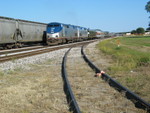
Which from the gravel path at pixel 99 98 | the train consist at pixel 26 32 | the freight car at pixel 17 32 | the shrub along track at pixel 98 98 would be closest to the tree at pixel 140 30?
the train consist at pixel 26 32

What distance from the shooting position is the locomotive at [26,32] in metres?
21.8

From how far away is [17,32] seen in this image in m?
24.3

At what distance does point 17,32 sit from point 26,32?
2.54 meters

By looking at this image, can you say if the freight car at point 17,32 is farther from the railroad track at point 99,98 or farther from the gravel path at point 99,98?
the railroad track at point 99,98

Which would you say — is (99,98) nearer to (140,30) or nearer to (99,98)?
(99,98)

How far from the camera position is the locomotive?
21.8 meters

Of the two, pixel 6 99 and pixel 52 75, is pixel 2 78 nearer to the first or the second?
pixel 52 75

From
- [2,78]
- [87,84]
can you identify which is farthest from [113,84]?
[2,78]

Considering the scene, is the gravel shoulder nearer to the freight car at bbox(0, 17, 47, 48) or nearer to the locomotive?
the freight car at bbox(0, 17, 47, 48)

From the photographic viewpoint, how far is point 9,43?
23.2 metres

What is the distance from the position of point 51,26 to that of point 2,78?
920 inches

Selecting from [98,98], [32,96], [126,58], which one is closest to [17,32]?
[126,58]

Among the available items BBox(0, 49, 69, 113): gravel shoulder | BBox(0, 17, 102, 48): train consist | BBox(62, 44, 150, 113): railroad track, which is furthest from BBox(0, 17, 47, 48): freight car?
BBox(62, 44, 150, 113): railroad track

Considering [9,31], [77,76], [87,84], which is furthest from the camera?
[9,31]
